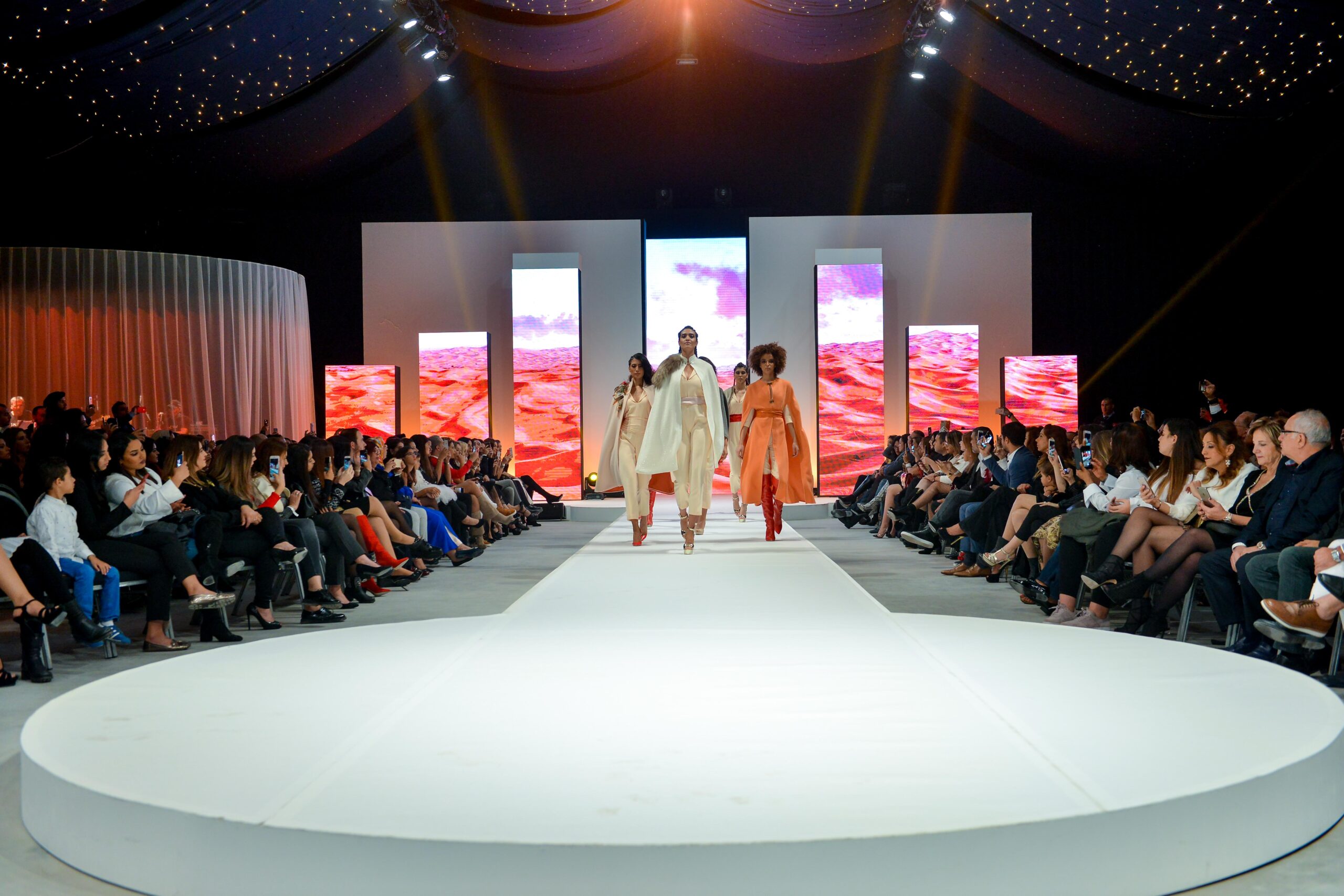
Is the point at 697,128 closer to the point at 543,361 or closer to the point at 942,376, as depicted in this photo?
the point at 543,361

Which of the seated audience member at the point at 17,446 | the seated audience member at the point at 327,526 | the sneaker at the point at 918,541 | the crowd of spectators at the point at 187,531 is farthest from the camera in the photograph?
the sneaker at the point at 918,541

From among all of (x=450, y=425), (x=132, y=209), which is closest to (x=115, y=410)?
(x=132, y=209)

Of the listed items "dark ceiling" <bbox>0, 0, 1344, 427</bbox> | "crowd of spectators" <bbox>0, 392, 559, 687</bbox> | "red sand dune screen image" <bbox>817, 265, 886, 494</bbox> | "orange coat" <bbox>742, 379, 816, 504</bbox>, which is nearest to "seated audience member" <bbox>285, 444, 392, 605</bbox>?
"crowd of spectators" <bbox>0, 392, 559, 687</bbox>

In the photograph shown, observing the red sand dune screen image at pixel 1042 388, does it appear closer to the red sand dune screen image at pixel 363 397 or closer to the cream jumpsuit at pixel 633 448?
the red sand dune screen image at pixel 363 397

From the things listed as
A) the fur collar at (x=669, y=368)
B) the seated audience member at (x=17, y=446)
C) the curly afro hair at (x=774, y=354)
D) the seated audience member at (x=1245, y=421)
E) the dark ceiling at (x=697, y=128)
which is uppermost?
the dark ceiling at (x=697, y=128)

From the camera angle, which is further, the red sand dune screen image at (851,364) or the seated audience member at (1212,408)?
the red sand dune screen image at (851,364)

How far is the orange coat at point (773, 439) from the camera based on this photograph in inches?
261

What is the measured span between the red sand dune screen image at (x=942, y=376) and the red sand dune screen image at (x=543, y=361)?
140 inches

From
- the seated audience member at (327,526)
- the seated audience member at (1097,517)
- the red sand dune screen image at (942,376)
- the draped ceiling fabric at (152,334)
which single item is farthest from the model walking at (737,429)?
the draped ceiling fabric at (152,334)

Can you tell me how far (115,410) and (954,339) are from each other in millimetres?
8058

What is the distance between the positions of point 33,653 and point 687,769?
250 cm

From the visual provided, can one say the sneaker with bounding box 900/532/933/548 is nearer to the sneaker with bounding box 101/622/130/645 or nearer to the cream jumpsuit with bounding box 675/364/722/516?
the cream jumpsuit with bounding box 675/364/722/516

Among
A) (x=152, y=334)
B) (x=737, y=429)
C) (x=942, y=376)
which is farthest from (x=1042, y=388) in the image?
(x=152, y=334)

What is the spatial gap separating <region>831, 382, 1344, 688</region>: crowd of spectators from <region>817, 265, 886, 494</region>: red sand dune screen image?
597 cm
